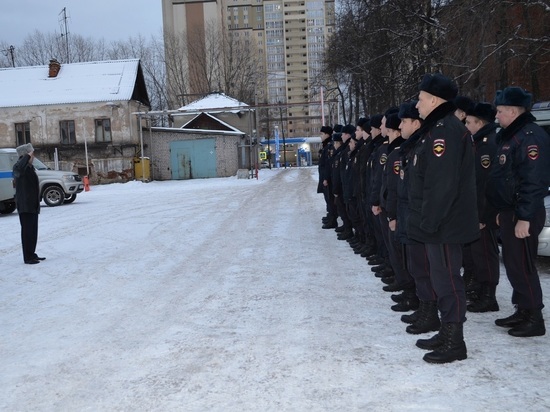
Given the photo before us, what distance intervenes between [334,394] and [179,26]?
95996 mm

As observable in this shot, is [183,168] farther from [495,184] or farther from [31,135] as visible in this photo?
[495,184]

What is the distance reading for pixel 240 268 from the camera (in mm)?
7719

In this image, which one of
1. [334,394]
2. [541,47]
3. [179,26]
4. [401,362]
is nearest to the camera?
[334,394]

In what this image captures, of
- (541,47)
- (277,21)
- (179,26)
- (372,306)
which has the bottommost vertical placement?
(372,306)

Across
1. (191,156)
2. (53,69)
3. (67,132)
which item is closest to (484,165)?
(191,156)

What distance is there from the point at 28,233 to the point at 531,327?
7.13m

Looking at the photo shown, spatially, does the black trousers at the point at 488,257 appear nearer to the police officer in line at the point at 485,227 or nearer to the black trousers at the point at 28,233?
the police officer in line at the point at 485,227

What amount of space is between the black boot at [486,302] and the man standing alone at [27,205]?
648cm

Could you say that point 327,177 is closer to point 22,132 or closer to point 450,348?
point 450,348

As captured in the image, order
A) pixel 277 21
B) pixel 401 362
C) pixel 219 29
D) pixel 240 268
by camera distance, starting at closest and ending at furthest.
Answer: pixel 401 362
pixel 240 268
pixel 219 29
pixel 277 21

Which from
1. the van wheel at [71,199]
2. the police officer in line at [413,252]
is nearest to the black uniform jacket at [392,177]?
the police officer in line at [413,252]

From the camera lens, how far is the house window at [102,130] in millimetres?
35812

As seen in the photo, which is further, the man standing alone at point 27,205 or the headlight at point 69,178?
the headlight at point 69,178

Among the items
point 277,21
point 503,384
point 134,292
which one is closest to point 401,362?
point 503,384
